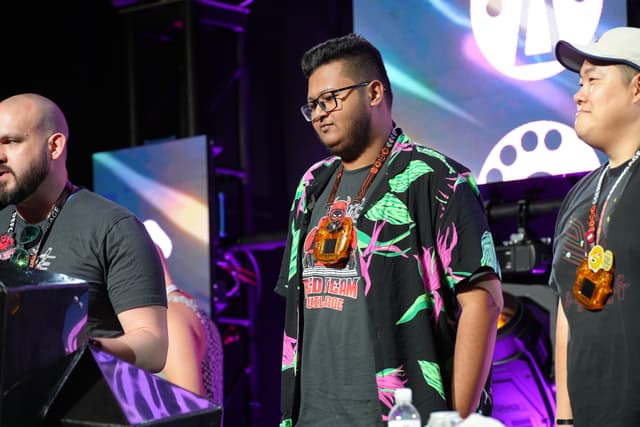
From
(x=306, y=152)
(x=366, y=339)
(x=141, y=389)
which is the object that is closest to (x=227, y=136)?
(x=306, y=152)

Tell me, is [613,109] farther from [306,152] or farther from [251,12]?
[251,12]

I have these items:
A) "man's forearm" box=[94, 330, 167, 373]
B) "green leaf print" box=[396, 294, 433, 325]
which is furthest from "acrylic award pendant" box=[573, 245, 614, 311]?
"man's forearm" box=[94, 330, 167, 373]

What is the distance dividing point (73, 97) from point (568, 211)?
154 inches

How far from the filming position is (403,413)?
159cm

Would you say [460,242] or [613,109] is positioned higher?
[613,109]

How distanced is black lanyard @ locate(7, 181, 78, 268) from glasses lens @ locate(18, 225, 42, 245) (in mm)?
22

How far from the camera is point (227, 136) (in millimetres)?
5715

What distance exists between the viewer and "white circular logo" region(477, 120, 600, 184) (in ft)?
12.9

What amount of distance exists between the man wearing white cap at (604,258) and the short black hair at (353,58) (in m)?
0.51

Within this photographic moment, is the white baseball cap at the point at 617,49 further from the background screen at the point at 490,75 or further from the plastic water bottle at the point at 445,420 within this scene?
the background screen at the point at 490,75

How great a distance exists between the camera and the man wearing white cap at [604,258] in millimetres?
2201

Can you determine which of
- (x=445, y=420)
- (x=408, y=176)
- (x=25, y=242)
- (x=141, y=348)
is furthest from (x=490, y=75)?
(x=445, y=420)

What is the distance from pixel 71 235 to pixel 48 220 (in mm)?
99

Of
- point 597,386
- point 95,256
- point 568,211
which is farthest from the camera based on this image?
point 568,211
